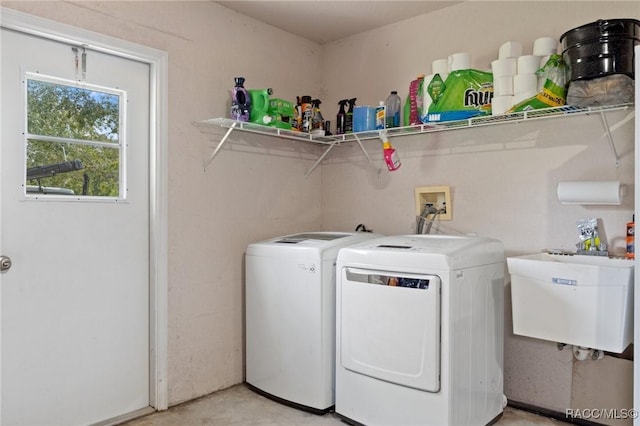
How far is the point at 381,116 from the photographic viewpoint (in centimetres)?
301

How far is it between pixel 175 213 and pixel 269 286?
2.22ft

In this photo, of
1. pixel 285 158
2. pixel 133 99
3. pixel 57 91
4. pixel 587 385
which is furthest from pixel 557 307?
pixel 57 91

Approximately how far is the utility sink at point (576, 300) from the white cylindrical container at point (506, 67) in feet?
3.13

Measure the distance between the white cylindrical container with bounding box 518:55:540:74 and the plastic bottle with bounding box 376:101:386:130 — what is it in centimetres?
86

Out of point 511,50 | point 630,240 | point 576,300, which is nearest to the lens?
point 576,300

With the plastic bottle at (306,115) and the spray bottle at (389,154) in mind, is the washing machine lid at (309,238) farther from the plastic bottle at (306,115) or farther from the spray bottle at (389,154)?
the plastic bottle at (306,115)

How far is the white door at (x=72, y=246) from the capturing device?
2137 millimetres

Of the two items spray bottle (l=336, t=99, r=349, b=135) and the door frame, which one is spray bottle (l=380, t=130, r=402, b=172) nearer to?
spray bottle (l=336, t=99, r=349, b=135)

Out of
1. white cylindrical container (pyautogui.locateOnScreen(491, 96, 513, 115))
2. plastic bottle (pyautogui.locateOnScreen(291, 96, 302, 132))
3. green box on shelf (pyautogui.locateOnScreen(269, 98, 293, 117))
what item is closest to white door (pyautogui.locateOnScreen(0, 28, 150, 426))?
green box on shelf (pyautogui.locateOnScreen(269, 98, 293, 117))

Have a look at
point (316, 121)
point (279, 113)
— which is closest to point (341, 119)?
point (316, 121)

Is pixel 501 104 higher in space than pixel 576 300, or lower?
higher

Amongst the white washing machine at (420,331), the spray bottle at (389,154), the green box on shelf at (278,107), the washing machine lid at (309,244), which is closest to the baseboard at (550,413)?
the white washing machine at (420,331)

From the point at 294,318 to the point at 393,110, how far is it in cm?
145

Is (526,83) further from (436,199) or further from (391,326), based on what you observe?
(391,326)
